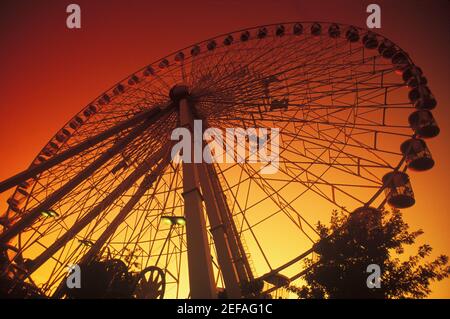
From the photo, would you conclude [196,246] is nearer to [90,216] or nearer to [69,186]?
[90,216]

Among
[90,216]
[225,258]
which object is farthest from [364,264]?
[90,216]

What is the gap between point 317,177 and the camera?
1091 cm

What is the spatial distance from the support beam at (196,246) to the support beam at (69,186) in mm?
3989

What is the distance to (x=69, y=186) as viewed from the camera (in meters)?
10.8

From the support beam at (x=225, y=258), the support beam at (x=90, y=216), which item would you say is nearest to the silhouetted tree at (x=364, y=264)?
the support beam at (x=225, y=258)

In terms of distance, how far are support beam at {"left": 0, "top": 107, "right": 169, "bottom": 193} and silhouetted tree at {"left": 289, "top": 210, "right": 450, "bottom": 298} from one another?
731cm

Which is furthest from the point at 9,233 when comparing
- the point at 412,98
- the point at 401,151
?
the point at 412,98

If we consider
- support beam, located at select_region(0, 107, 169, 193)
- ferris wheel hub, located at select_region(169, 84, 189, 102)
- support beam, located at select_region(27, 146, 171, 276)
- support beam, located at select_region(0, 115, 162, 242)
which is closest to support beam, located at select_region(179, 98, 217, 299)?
support beam, located at select_region(27, 146, 171, 276)

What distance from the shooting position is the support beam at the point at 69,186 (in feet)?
31.9

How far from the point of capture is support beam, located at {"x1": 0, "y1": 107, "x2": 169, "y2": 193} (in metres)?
10.1

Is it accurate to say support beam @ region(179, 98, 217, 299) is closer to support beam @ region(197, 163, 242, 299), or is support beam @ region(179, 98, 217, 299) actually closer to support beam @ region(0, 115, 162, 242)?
support beam @ region(197, 163, 242, 299)

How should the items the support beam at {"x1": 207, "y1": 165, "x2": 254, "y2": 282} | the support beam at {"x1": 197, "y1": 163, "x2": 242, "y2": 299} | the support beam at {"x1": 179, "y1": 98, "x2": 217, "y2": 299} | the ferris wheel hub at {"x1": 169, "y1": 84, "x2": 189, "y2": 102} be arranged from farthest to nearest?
the ferris wheel hub at {"x1": 169, "y1": 84, "x2": 189, "y2": 102}, the support beam at {"x1": 207, "y1": 165, "x2": 254, "y2": 282}, the support beam at {"x1": 197, "y1": 163, "x2": 242, "y2": 299}, the support beam at {"x1": 179, "y1": 98, "x2": 217, "y2": 299}
